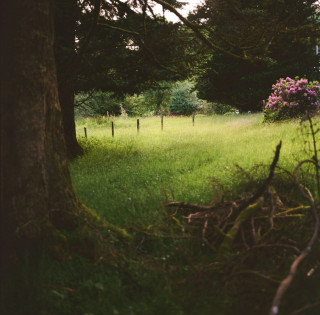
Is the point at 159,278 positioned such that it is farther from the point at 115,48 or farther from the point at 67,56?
the point at 115,48

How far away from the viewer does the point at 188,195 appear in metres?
5.33

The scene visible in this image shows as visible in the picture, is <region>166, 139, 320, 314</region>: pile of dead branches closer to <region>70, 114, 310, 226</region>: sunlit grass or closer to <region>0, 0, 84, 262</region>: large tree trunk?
<region>70, 114, 310, 226</region>: sunlit grass

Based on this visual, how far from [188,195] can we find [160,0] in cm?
346

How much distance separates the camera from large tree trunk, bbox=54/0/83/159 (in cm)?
745

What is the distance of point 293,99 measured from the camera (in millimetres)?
13578

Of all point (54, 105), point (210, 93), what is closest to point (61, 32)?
point (54, 105)

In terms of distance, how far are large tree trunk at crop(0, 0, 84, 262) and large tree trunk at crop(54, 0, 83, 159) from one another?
3141mm

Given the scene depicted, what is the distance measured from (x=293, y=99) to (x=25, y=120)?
13.2 m

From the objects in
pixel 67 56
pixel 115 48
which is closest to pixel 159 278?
pixel 67 56

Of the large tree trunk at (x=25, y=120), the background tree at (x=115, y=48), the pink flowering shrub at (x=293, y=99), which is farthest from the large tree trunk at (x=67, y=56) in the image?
the pink flowering shrub at (x=293, y=99)

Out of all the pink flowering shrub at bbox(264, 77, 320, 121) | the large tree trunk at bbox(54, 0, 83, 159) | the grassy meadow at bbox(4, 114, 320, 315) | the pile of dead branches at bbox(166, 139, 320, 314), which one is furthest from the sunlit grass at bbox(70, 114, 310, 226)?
the pink flowering shrub at bbox(264, 77, 320, 121)

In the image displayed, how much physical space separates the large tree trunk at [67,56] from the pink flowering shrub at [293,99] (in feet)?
30.1

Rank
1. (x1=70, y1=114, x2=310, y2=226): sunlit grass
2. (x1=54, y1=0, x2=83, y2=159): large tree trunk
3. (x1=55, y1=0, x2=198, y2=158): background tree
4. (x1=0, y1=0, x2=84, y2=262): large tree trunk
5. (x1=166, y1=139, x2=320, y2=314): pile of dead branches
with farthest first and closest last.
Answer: (x1=54, y1=0, x2=83, y2=159): large tree trunk → (x1=55, y1=0, x2=198, y2=158): background tree → (x1=70, y1=114, x2=310, y2=226): sunlit grass → (x1=166, y1=139, x2=320, y2=314): pile of dead branches → (x1=0, y1=0, x2=84, y2=262): large tree trunk

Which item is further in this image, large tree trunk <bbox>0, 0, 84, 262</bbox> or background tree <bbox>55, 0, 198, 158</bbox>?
background tree <bbox>55, 0, 198, 158</bbox>
